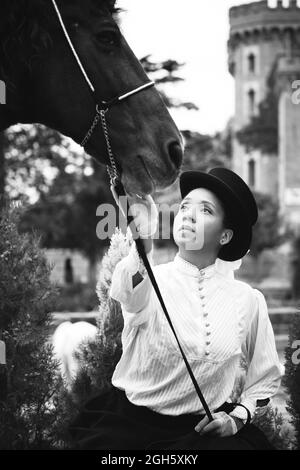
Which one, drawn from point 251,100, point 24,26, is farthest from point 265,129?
point 24,26

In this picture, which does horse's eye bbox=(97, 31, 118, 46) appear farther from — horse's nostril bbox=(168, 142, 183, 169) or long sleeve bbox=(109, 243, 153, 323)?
long sleeve bbox=(109, 243, 153, 323)

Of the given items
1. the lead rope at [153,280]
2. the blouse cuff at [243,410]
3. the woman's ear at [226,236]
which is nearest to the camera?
the lead rope at [153,280]

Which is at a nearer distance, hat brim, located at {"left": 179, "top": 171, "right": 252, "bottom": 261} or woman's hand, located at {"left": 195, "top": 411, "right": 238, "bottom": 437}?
woman's hand, located at {"left": 195, "top": 411, "right": 238, "bottom": 437}

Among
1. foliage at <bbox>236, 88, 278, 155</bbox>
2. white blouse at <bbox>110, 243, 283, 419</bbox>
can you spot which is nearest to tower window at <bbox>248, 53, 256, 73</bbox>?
foliage at <bbox>236, 88, 278, 155</bbox>

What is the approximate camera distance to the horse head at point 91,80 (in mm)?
2428

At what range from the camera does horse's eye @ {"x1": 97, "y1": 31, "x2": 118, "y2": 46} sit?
2.53m

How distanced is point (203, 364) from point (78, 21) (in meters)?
1.35

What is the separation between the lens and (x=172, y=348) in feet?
8.57

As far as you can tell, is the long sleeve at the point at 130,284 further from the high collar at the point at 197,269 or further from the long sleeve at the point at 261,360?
the long sleeve at the point at 261,360

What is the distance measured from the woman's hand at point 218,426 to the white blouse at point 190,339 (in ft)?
0.25

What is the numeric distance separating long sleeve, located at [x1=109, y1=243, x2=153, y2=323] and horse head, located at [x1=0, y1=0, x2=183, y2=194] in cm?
25

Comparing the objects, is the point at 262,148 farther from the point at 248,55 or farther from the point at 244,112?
the point at 248,55

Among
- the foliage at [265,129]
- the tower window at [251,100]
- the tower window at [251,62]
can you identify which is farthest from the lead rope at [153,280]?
the tower window at [251,62]
